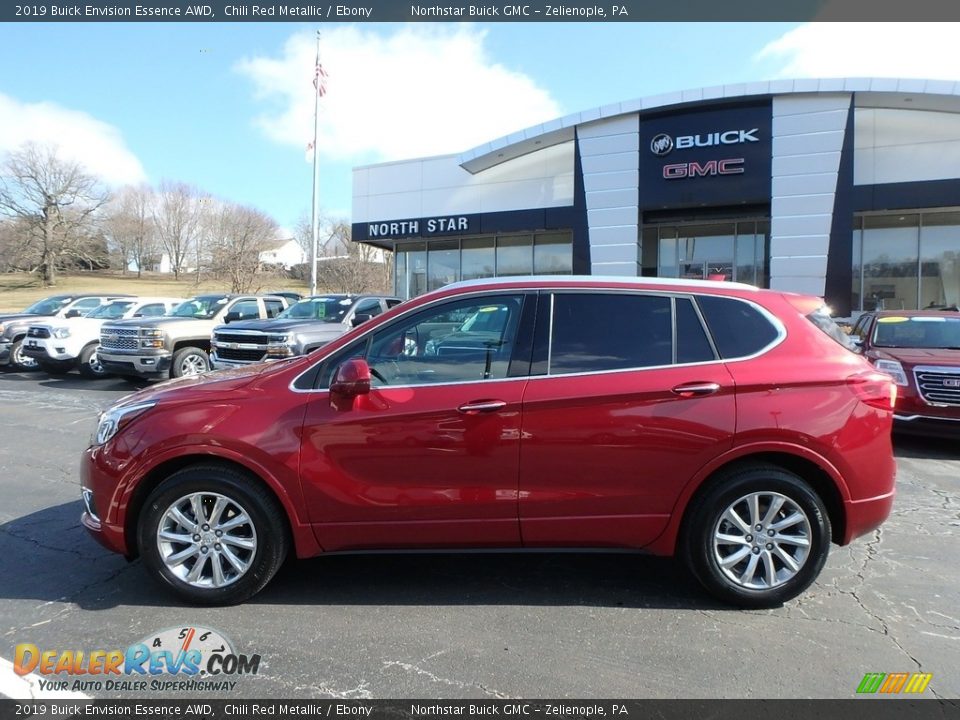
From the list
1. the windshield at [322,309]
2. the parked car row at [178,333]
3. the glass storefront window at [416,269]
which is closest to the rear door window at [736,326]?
the parked car row at [178,333]

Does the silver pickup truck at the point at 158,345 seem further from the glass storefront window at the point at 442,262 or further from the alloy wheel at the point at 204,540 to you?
the glass storefront window at the point at 442,262

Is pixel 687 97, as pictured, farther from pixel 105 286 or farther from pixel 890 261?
pixel 105 286

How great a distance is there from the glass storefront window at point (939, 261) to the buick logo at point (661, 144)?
741 centimetres

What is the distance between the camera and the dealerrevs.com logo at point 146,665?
9.03 ft

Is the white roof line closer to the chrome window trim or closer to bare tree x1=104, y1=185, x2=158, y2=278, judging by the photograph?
the chrome window trim

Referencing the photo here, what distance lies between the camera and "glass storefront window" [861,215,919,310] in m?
17.4

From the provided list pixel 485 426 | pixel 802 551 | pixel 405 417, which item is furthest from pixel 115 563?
pixel 802 551

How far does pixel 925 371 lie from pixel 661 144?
12.5 m

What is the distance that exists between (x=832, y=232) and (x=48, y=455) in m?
17.7

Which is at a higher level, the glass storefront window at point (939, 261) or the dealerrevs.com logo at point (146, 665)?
the glass storefront window at point (939, 261)

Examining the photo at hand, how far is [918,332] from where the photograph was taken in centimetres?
822

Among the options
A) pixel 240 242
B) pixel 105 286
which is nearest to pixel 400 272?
pixel 240 242

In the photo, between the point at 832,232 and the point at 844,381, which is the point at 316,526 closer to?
the point at 844,381

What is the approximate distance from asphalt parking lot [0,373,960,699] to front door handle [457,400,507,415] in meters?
1.12
